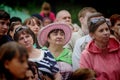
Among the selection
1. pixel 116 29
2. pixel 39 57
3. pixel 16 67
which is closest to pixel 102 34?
pixel 39 57

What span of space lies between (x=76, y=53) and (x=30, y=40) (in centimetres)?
103

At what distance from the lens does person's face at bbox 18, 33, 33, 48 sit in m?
6.24

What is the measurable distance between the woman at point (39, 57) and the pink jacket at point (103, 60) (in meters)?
0.43

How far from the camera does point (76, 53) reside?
7.06 meters

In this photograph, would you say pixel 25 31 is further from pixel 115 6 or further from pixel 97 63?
pixel 115 6

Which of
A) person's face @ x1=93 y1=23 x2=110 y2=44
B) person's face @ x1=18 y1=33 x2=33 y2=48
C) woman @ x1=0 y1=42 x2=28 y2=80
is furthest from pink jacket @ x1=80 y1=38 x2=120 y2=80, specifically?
woman @ x1=0 y1=42 x2=28 y2=80

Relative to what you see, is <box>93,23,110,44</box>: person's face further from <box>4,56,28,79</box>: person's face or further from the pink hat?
<box>4,56,28,79</box>: person's face

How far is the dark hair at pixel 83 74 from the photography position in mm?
6066

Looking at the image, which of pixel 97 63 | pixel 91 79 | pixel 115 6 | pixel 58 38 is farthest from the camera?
pixel 115 6

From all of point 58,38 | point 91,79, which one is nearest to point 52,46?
point 58,38

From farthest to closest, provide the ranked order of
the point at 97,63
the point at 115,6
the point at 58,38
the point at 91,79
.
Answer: the point at 115,6 → the point at 58,38 → the point at 97,63 → the point at 91,79

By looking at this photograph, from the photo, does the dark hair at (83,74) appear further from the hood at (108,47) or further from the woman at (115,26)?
the woman at (115,26)

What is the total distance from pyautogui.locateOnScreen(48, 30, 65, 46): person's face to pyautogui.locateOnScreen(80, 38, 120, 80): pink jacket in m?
0.51

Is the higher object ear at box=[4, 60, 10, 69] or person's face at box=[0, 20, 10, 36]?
person's face at box=[0, 20, 10, 36]
